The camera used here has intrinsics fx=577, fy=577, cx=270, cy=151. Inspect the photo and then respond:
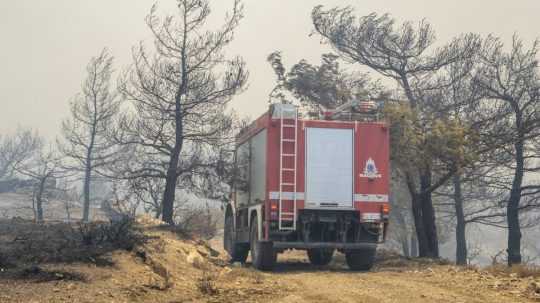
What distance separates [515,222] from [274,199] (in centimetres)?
1298

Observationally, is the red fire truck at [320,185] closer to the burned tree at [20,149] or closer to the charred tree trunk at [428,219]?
the charred tree trunk at [428,219]

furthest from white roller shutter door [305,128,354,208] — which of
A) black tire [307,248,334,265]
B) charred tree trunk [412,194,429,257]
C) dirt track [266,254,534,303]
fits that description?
charred tree trunk [412,194,429,257]

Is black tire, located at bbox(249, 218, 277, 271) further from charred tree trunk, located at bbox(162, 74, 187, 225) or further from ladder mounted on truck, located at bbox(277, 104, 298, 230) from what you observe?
charred tree trunk, located at bbox(162, 74, 187, 225)

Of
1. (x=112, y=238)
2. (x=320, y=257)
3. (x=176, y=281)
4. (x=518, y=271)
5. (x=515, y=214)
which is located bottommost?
(x=320, y=257)

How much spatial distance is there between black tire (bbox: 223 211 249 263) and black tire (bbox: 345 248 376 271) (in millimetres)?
3315

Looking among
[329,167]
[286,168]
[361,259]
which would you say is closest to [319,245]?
[361,259]

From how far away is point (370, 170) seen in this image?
13688mm

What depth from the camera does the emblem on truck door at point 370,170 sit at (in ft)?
44.8

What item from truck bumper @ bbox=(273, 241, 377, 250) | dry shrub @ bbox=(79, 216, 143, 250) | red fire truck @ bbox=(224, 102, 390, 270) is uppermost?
red fire truck @ bbox=(224, 102, 390, 270)

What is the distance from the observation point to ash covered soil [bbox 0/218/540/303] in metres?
8.09

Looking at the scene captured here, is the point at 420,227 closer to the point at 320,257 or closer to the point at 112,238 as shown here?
the point at 320,257

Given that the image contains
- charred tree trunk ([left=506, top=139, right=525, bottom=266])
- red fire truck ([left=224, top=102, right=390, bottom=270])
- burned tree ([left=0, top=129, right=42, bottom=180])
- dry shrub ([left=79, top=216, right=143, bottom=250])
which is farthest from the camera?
burned tree ([left=0, top=129, right=42, bottom=180])

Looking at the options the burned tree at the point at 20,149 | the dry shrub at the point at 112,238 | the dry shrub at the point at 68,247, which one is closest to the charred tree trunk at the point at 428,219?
the dry shrub at the point at 68,247

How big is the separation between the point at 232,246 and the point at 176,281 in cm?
724
